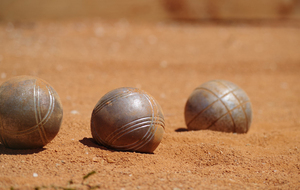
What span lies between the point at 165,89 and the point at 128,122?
6574 mm

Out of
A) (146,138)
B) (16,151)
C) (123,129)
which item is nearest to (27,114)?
(16,151)

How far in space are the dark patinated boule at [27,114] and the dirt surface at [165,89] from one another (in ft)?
0.75

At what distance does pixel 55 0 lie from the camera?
1706cm

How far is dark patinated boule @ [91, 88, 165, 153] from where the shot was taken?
17.3ft

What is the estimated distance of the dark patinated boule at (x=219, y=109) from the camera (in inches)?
→ 274

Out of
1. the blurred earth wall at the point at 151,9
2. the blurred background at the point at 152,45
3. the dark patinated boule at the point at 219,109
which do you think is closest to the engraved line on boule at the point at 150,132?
the dark patinated boule at the point at 219,109

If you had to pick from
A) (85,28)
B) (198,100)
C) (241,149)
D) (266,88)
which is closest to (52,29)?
(85,28)

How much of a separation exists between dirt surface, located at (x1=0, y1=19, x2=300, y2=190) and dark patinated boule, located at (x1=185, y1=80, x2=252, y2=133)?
225 millimetres

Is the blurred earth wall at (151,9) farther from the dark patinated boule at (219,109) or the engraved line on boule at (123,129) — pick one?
the engraved line on boule at (123,129)

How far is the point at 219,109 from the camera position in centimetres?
692

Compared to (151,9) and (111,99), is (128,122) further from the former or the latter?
(151,9)

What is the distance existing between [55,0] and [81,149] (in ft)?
44.1

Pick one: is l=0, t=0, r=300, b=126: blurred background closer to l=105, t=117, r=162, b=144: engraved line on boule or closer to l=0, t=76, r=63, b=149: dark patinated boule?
l=0, t=76, r=63, b=149: dark patinated boule

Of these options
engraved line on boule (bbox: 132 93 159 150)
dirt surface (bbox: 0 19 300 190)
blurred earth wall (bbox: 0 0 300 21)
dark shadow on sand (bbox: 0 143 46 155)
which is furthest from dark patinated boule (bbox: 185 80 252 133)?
blurred earth wall (bbox: 0 0 300 21)
